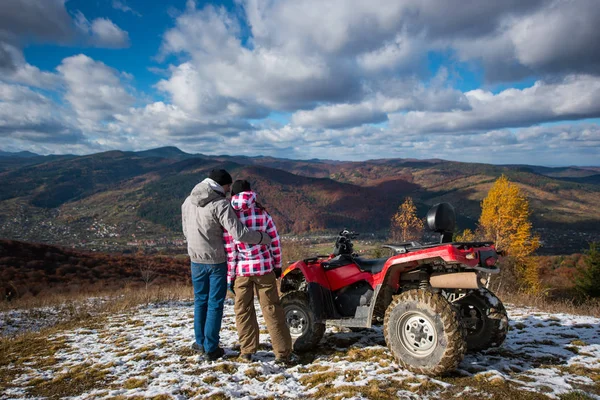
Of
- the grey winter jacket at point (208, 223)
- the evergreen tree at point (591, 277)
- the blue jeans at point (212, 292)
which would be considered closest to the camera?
the grey winter jacket at point (208, 223)

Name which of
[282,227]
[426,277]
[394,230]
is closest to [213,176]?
[426,277]

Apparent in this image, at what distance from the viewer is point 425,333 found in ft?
12.8

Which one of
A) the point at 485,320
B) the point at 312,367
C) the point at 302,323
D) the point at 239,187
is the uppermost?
the point at 239,187

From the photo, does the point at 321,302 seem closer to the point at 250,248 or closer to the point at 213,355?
the point at 250,248

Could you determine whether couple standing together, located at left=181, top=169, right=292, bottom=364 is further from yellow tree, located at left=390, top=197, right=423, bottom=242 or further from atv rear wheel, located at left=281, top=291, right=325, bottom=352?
yellow tree, located at left=390, top=197, right=423, bottom=242

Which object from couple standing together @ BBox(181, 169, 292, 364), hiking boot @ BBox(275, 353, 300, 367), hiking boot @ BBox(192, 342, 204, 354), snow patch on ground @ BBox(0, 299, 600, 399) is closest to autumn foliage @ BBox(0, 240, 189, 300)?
snow patch on ground @ BBox(0, 299, 600, 399)

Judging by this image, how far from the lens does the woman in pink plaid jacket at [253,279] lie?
430cm

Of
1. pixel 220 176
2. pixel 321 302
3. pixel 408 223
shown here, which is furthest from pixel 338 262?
pixel 408 223

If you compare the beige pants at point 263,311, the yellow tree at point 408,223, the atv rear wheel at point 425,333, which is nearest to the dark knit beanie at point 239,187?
the beige pants at point 263,311

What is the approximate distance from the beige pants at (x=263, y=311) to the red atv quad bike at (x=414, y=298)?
649 mm

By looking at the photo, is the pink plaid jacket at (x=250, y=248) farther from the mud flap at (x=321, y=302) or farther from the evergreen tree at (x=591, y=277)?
the evergreen tree at (x=591, y=277)

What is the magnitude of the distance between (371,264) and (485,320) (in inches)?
63.3

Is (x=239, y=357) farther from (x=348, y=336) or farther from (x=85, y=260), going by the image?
(x=85, y=260)

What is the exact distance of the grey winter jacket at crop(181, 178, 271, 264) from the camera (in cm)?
419
